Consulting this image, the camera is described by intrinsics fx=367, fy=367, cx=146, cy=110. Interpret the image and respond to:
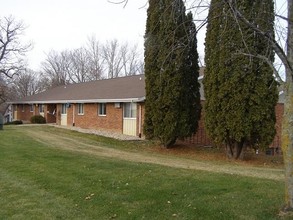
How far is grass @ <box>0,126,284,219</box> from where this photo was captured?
5863 mm

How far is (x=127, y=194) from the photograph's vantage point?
22.7 feet

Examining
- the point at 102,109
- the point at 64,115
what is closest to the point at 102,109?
the point at 102,109

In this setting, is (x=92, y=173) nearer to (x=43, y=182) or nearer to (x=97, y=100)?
(x=43, y=182)

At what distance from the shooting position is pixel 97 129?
25.8 meters

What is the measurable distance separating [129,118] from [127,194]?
15.7 m

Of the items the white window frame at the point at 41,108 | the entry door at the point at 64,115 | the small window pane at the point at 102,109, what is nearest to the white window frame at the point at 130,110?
the small window pane at the point at 102,109

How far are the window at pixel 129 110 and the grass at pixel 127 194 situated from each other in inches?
469

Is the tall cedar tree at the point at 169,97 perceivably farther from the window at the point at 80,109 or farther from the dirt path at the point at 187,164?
the window at the point at 80,109

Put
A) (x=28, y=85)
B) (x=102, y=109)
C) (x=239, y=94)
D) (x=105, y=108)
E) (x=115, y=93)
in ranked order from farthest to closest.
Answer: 1. (x=28, y=85)
2. (x=102, y=109)
3. (x=115, y=93)
4. (x=105, y=108)
5. (x=239, y=94)

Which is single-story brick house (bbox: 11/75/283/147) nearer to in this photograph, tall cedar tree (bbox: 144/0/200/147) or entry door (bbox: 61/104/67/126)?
entry door (bbox: 61/104/67/126)

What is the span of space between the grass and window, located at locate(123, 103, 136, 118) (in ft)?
39.1

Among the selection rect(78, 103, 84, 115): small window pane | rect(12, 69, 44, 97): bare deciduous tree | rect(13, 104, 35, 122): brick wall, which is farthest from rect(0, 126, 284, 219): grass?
rect(12, 69, 44, 97): bare deciduous tree

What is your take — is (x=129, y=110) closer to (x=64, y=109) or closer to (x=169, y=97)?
(x=169, y=97)

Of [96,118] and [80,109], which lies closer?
[96,118]
